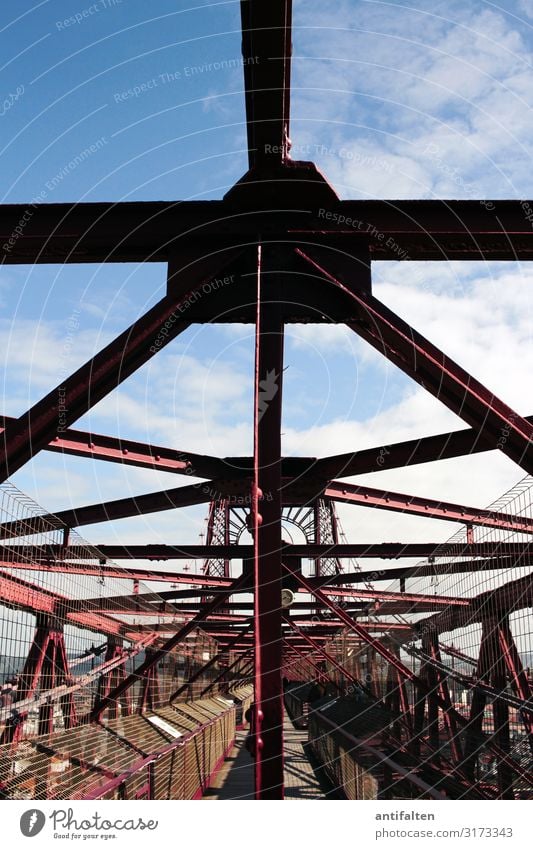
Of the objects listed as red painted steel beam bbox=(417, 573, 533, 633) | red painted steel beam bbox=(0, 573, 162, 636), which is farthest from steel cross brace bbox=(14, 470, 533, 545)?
red painted steel beam bbox=(417, 573, 533, 633)

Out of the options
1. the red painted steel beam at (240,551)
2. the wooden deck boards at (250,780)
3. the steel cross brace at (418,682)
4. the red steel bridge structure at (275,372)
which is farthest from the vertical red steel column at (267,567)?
the wooden deck boards at (250,780)

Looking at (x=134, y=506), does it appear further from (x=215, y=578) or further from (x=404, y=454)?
(x=215, y=578)

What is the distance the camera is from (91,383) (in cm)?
634

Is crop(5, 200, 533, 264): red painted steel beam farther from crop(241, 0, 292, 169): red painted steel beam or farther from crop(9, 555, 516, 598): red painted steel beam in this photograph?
crop(9, 555, 516, 598): red painted steel beam

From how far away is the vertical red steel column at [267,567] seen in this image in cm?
537

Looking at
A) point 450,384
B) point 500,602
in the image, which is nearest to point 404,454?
point 500,602

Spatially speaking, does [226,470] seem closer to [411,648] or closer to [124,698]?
[411,648]

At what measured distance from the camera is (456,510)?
1486cm

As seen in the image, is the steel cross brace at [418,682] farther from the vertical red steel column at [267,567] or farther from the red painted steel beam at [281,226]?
the red painted steel beam at [281,226]

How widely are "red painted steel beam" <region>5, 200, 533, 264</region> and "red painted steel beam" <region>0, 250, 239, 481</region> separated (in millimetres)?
560

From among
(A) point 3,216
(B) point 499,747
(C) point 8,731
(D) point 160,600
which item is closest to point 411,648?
(B) point 499,747

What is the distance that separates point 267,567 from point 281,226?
3.29 meters
